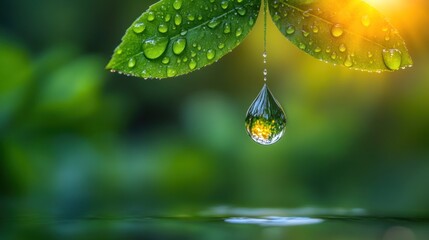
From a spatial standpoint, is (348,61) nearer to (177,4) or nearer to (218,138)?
(177,4)

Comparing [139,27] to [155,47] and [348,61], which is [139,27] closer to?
[155,47]

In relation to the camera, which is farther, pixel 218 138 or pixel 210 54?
pixel 218 138

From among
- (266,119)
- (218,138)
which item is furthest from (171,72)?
(218,138)

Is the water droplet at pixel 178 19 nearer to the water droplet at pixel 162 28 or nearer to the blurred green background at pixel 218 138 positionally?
the water droplet at pixel 162 28

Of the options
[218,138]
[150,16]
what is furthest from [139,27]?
[218,138]

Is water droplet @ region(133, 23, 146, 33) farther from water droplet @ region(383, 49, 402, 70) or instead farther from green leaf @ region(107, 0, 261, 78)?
water droplet @ region(383, 49, 402, 70)

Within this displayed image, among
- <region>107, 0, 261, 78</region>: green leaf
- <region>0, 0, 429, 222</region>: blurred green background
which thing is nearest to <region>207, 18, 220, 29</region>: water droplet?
<region>107, 0, 261, 78</region>: green leaf

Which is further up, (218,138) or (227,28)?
(218,138)
